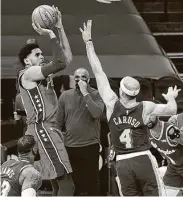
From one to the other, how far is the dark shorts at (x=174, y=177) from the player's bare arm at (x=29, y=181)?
8.43ft

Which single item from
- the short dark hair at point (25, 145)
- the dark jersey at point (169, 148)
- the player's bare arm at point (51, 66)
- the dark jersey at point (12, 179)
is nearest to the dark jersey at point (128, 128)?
the player's bare arm at point (51, 66)

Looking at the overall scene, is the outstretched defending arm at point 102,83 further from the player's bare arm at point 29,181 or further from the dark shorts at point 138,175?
the player's bare arm at point 29,181

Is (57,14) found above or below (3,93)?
above

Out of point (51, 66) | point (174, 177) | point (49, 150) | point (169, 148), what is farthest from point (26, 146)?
point (174, 177)

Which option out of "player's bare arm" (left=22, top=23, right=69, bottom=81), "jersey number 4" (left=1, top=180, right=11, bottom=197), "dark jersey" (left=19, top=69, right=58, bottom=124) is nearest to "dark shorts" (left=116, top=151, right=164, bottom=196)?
"dark jersey" (left=19, top=69, right=58, bottom=124)

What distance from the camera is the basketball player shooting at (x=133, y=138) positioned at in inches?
264

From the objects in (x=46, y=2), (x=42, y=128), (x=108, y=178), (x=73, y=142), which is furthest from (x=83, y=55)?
(x=42, y=128)

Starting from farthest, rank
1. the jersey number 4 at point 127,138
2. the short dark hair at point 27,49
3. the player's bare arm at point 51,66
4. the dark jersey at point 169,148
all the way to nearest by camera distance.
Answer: the dark jersey at point 169,148, the short dark hair at point 27,49, the jersey number 4 at point 127,138, the player's bare arm at point 51,66

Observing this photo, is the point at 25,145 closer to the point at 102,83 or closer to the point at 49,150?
the point at 49,150

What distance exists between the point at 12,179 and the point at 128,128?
4.91ft

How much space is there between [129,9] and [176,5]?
1458mm

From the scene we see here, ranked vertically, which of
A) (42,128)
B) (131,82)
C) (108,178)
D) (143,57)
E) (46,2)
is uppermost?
(46,2)

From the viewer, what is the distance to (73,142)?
306 inches

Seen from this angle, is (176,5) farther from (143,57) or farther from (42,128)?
(42,128)
